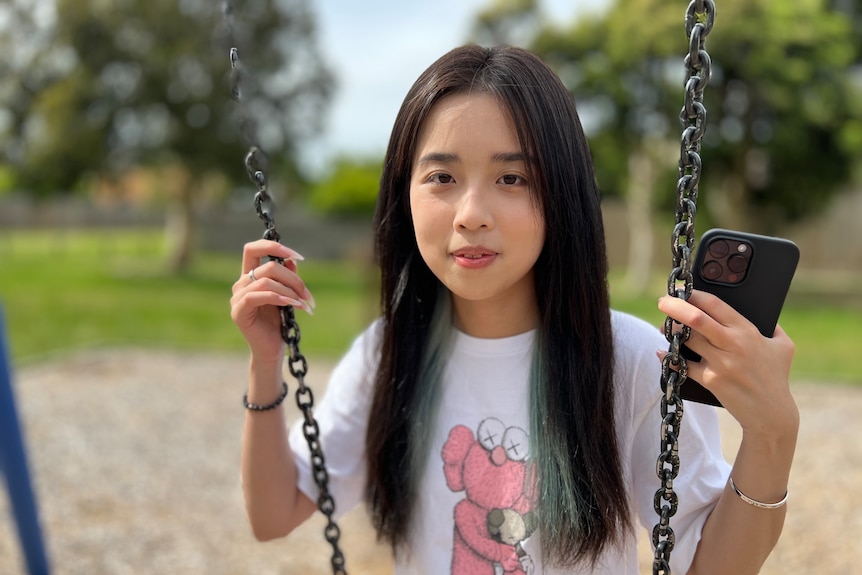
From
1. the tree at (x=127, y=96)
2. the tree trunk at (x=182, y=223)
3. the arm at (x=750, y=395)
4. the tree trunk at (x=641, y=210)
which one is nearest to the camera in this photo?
the arm at (x=750, y=395)

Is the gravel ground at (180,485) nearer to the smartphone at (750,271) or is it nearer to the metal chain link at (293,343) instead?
the metal chain link at (293,343)

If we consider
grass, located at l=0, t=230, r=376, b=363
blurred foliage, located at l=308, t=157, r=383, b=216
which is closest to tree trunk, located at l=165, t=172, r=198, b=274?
grass, located at l=0, t=230, r=376, b=363

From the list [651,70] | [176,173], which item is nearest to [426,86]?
[651,70]

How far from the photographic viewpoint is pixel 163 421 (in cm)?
646

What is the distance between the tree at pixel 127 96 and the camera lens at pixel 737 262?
15.5 meters

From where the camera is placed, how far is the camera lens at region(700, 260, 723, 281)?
117 centimetres

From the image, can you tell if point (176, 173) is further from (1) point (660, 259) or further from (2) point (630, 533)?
(2) point (630, 533)

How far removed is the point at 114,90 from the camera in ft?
52.0

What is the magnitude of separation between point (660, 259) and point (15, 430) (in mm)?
15220

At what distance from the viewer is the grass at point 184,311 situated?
363 inches

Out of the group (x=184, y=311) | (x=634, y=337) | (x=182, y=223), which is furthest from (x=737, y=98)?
(x=634, y=337)

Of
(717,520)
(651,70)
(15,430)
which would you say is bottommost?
(15,430)

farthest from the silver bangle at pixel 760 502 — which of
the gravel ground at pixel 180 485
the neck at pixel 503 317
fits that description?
the gravel ground at pixel 180 485

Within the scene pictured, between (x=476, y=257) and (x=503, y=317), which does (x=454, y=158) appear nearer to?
(x=476, y=257)
